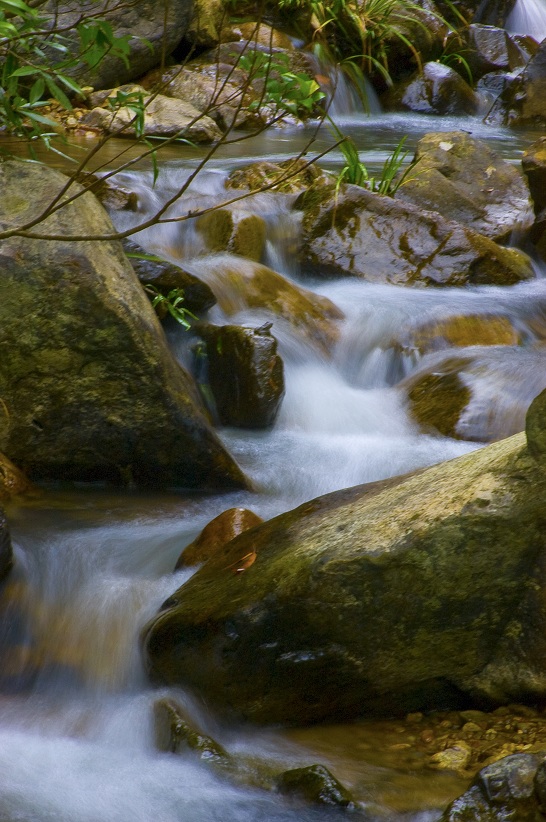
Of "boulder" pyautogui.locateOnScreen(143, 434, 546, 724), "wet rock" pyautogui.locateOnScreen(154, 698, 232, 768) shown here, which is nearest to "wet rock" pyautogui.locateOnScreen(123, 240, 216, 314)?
"boulder" pyautogui.locateOnScreen(143, 434, 546, 724)

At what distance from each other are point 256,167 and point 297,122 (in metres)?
4.27

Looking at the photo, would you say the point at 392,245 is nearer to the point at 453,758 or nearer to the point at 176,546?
the point at 176,546

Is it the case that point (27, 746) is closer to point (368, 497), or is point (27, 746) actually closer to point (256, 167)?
point (368, 497)

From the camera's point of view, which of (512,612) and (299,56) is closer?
(512,612)

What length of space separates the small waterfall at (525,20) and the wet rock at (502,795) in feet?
58.2

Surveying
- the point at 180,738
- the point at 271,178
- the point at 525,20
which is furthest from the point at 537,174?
the point at 525,20

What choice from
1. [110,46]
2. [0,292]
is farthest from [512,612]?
[0,292]

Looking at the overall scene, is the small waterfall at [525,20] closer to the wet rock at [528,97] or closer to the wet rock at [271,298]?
the wet rock at [528,97]

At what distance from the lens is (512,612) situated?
2.92m

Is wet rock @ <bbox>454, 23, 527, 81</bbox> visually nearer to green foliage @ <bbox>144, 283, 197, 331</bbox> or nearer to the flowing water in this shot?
the flowing water

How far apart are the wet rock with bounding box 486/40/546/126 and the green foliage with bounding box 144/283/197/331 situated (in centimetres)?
974

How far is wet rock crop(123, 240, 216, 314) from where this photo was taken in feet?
16.8

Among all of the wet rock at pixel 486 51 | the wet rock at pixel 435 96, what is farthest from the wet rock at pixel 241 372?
the wet rock at pixel 486 51

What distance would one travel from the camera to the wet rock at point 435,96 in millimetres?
13797
